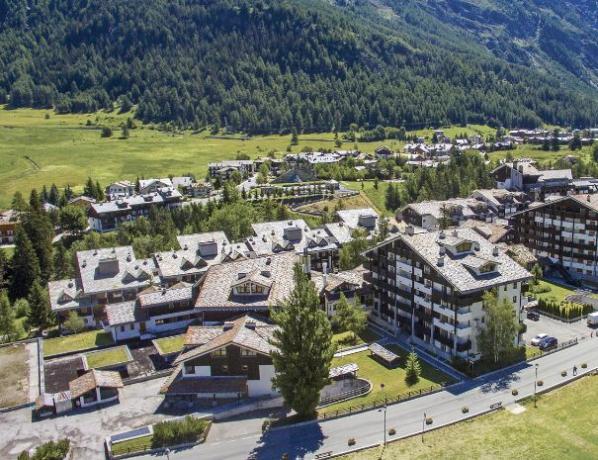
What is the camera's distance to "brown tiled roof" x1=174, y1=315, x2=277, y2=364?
74438 millimetres

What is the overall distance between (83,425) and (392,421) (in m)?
33.9

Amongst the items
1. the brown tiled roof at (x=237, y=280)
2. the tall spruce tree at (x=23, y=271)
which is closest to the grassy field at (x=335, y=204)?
the brown tiled roof at (x=237, y=280)

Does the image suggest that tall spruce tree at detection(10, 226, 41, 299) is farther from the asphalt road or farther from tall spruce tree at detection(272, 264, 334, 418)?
tall spruce tree at detection(272, 264, 334, 418)

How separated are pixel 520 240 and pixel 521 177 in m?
65.3

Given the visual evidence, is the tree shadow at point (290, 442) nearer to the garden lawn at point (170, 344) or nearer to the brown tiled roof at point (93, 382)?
the brown tiled roof at point (93, 382)

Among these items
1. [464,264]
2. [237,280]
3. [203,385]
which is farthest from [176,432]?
[464,264]

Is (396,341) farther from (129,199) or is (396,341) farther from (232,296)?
(129,199)

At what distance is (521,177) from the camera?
18775cm

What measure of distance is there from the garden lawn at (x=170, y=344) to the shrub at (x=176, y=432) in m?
22.1

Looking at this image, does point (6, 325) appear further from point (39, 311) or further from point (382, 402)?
point (382, 402)

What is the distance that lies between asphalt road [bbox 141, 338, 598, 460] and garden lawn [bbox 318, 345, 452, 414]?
220 centimetres

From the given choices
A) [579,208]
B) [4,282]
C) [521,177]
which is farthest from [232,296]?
[521,177]

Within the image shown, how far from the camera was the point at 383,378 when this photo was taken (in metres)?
77.8

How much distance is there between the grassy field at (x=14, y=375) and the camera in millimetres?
75250
